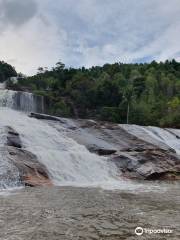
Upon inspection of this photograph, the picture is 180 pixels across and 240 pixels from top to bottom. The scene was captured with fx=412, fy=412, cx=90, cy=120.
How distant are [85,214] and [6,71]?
242 ft

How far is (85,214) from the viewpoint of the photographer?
11953mm

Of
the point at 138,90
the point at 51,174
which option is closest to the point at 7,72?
the point at 138,90

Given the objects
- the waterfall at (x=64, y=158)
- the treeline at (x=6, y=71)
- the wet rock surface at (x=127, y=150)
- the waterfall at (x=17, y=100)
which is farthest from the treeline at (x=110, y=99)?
the waterfall at (x=64, y=158)

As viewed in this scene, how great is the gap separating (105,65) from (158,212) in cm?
9878

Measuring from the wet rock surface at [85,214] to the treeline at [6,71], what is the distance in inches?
2629

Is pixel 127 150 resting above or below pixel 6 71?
below

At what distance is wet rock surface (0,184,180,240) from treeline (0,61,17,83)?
6679cm

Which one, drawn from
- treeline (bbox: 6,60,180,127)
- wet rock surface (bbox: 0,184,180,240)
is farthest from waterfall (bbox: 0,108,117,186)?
treeline (bbox: 6,60,180,127)

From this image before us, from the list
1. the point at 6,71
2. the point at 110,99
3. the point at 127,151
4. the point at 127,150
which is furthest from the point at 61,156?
the point at 6,71

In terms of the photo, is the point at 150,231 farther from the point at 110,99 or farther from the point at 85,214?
the point at 110,99

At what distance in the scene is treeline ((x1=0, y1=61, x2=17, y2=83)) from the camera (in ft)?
265

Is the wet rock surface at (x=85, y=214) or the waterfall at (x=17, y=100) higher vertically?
the waterfall at (x=17, y=100)

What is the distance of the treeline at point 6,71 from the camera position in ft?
265

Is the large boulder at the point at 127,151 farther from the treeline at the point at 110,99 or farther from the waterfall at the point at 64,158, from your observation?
the treeline at the point at 110,99
